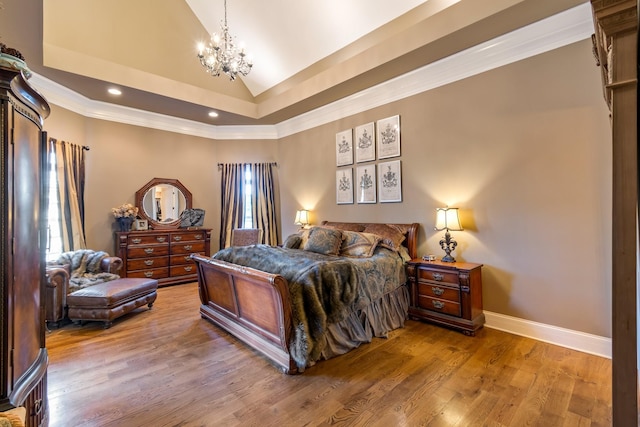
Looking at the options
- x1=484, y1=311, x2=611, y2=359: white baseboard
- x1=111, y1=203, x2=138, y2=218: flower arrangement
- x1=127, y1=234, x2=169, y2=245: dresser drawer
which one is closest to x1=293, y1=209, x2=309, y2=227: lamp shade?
x1=127, y1=234, x2=169, y2=245: dresser drawer

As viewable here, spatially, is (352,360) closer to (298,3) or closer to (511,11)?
(511,11)

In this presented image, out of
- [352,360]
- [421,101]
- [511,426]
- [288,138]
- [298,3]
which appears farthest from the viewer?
[288,138]

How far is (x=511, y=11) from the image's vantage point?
2.70 meters

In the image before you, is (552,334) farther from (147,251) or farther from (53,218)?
(53,218)

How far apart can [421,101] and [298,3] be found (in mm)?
2293

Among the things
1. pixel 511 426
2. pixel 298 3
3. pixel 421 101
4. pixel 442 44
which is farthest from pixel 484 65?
A: pixel 511 426

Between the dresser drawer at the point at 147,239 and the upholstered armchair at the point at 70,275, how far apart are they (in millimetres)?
704

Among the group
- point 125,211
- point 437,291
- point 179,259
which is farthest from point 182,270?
point 437,291

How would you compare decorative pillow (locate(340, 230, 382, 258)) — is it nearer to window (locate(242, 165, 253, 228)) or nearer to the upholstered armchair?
window (locate(242, 165, 253, 228))

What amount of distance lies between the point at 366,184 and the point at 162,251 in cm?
380

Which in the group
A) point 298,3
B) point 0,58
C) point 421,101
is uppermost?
point 298,3

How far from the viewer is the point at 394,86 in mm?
4121

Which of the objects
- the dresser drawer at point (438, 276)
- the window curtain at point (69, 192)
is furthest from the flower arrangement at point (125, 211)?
the dresser drawer at point (438, 276)

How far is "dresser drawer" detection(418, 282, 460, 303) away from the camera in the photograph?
313 centimetres
